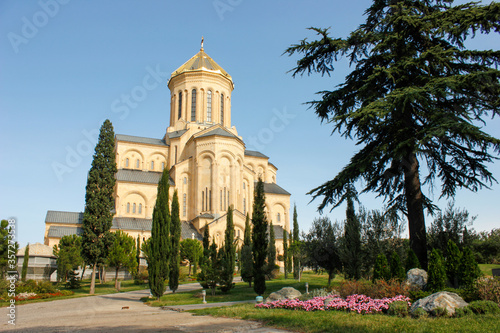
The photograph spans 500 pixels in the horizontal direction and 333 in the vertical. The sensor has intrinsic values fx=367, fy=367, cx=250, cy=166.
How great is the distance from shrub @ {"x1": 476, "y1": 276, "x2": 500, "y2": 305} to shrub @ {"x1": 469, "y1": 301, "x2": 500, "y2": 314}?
63cm

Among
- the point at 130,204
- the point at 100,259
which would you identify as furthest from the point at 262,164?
the point at 100,259

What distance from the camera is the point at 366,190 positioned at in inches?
532

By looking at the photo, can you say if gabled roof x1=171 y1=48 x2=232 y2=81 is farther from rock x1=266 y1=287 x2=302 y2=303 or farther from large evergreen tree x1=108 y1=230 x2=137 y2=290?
rock x1=266 y1=287 x2=302 y2=303

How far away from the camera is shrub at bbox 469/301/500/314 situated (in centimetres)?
764

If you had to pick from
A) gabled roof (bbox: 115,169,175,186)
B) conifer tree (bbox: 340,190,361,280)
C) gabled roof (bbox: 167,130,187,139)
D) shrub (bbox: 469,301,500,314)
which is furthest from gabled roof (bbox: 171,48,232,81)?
shrub (bbox: 469,301,500,314)

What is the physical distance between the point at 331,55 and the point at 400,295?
8.43 m

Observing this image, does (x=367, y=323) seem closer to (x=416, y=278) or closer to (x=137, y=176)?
(x=416, y=278)

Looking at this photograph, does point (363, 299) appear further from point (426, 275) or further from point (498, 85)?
point (498, 85)

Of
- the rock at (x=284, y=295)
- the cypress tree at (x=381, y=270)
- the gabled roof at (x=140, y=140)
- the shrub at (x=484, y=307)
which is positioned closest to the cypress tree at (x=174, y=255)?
the rock at (x=284, y=295)

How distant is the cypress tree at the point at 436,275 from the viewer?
9664 millimetres

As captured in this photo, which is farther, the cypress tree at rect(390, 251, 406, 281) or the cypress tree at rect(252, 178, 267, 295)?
the cypress tree at rect(252, 178, 267, 295)

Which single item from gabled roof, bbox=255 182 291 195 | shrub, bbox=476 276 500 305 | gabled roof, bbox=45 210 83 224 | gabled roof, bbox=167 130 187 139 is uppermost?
gabled roof, bbox=167 130 187 139

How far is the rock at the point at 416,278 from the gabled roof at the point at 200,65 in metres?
36.8

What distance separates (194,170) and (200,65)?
1337 centimetres
